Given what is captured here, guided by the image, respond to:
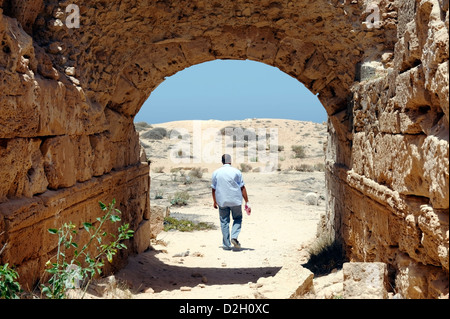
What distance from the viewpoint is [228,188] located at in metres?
8.59

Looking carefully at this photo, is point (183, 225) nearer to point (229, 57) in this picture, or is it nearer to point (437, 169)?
point (229, 57)

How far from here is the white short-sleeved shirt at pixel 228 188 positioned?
859 centimetres

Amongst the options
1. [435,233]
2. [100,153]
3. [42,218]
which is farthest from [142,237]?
[435,233]

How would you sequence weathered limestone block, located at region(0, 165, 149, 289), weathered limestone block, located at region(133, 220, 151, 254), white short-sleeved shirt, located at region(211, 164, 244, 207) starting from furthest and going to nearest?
white short-sleeved shirt, located at region(211, 164, 244, 207) → weathered limestone block, located at region(133, 220, 151, 254) → weathered limestone block, located at region(0, 165, 149, 289)

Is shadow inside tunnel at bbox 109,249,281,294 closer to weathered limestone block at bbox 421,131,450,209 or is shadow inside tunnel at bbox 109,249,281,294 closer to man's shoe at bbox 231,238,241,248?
man's shoe at bbox 231,238,241,248

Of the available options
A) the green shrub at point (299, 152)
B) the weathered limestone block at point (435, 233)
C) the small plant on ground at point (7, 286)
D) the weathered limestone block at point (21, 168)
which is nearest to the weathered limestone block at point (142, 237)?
the weathered limestone block at point (21, 168)

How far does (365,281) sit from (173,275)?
150 inches

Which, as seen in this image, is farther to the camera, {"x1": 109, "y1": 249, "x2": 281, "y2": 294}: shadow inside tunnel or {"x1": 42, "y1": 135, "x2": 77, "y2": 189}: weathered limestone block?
{"x1": 109, "y1": 249, "x2": 281, "y2": 294}: shadow inside tunnel

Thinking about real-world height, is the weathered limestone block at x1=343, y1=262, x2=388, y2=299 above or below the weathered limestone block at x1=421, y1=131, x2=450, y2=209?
below

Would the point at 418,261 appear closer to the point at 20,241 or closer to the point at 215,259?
the point at 20,241

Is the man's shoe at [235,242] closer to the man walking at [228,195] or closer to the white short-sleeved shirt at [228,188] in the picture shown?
the man walking at [228,195]

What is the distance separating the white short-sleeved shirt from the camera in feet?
28.2

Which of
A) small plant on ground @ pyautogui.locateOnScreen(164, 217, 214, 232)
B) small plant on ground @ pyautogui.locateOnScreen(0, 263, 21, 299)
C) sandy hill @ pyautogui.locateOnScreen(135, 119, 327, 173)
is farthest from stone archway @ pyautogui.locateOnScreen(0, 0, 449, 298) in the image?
sandy hill @ pyautogui.locateOnScreen(135, 119, 327, 173)
